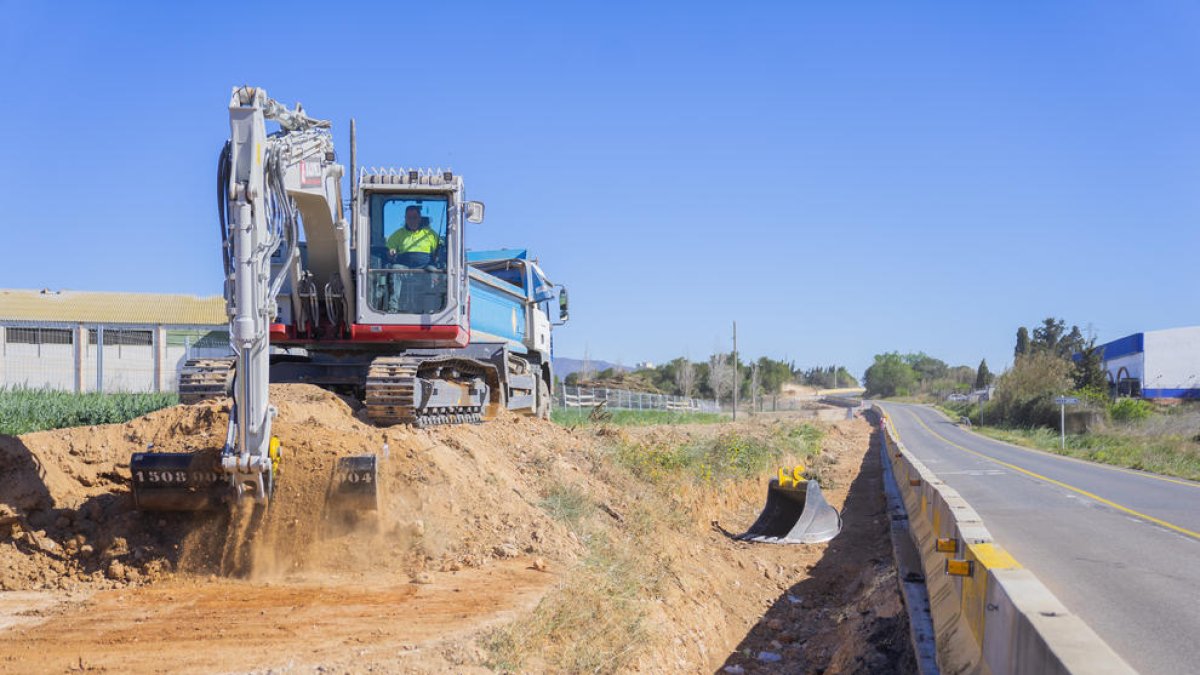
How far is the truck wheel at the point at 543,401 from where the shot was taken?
17766 mm

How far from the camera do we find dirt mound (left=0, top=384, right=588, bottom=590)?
8422 mm

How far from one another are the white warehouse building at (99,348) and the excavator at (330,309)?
21.2 meters

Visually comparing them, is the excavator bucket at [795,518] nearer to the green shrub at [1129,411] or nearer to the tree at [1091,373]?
the green shrub at [1129,411]

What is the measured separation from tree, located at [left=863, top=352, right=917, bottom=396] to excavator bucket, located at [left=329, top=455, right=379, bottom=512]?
493ft

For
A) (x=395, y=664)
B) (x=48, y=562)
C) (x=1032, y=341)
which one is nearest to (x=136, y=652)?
(x=395, y=664)

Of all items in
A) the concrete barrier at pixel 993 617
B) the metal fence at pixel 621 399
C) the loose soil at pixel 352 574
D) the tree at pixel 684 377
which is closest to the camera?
the concrete barrier at pixel 993 617

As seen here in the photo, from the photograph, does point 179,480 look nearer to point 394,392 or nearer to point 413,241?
point 394,392

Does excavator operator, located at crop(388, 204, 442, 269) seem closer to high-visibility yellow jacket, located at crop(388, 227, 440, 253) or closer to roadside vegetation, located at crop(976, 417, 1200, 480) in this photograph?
high-visibility yellow jacket, located at crop(388, 227, 440, 253)

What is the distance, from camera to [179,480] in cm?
845

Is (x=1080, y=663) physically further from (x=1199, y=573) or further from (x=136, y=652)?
(x=1199, y=573)

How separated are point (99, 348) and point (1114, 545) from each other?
33.7 m

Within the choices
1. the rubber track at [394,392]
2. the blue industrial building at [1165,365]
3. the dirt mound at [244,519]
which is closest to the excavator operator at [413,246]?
the rubber track at [394,392]

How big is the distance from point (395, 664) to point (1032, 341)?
11292 cm

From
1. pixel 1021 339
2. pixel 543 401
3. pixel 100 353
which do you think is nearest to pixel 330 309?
pixel 543 401
